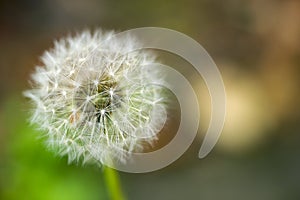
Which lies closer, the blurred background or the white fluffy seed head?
the white fluffy seed head

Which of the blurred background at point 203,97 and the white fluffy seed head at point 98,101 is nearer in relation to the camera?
the white fluffy seed head at point 98,101

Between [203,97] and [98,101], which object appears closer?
[98,101]

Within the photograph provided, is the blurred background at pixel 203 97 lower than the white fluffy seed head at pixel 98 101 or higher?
higher

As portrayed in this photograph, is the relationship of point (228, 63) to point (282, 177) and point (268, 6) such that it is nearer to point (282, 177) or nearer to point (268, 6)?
point (268, 6)

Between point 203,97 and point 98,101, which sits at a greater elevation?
point 203,97

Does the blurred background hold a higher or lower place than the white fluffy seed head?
higher
